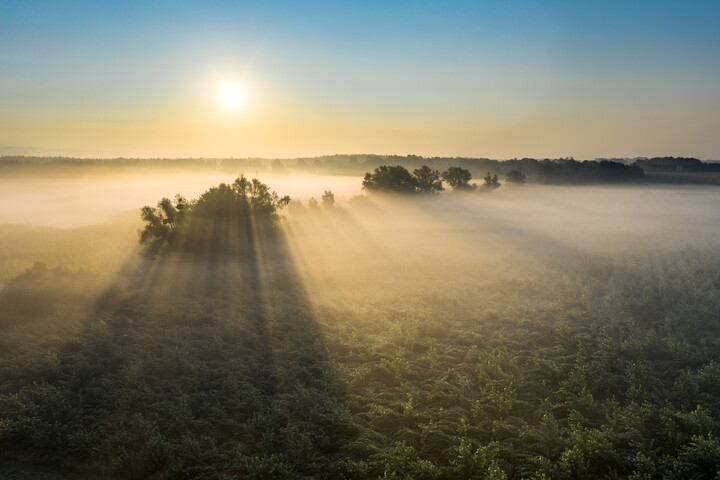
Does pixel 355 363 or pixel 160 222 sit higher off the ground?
pixel 160 222

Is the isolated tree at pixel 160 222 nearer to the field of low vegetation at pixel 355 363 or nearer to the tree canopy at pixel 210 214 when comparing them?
the tree canopy at pixel 210 214

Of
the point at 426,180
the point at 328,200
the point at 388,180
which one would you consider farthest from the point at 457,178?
the point at 328,200

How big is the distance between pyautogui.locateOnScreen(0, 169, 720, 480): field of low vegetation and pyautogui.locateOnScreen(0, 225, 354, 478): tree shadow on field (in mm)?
82

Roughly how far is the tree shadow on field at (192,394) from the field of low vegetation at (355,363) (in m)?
0.08

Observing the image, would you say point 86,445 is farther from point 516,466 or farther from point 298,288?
point 298,288

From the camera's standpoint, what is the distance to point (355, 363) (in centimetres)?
1994

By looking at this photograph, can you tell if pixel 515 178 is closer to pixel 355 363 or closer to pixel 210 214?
pixel 210 214

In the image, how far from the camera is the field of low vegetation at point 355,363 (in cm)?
1297

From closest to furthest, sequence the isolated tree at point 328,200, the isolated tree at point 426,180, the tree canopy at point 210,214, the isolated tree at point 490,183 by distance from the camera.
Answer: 1. the tree canopy at point 210,214
2. the isolated tree at point 328,200
3. the isolated tree at point 426,180
4. the isolated tree at point 490,183

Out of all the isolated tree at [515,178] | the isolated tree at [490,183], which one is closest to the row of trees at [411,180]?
the isolated tree at [490,183]

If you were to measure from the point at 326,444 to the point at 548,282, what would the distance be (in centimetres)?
2596

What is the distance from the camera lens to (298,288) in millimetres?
32844

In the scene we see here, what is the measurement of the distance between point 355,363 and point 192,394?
7232 millimetres

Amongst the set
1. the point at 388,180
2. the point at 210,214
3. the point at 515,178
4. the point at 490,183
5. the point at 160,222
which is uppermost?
the point at 515,178
